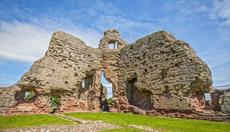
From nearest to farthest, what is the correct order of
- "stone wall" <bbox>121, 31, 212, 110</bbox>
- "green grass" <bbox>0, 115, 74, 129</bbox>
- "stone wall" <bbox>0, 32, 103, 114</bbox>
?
1. "green grass" <bbox>0, 115, 74, 129</bbox>
2. "stone wall" <bbox>121, 31, 212, 110</bbox>
3. "stone wall" <bbox>0, 32, 103, 114</bbox>

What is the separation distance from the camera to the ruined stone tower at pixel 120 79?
1430 cm

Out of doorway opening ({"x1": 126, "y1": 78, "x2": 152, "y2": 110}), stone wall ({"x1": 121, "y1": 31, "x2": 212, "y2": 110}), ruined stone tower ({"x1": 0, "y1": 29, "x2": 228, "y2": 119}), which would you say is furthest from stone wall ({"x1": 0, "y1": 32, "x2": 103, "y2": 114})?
stone wall ({"x1": 121, "y1": 31, "x2": 212, "y2": 110})

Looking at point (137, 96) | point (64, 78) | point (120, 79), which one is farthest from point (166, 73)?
point (64, 78)

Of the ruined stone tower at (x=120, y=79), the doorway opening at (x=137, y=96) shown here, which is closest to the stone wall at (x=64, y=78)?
the ruined stone tower at (x=120, y=79)

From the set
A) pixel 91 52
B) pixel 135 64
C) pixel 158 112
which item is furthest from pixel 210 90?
pixel 91 52

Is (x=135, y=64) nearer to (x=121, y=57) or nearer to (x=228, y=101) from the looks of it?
(x=121, y=57)

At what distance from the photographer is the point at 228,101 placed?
12.0 meters

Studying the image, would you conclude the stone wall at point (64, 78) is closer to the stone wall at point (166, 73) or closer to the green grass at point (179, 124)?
the stone wall at point (166, 73)

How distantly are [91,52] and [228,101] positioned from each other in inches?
482

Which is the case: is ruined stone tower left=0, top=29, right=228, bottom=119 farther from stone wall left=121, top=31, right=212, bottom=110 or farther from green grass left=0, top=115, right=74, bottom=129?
green grass left=0, top=115, right=74, bottom=129

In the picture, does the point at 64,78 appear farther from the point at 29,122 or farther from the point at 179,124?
the point at 179,124

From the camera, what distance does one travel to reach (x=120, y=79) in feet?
66.7

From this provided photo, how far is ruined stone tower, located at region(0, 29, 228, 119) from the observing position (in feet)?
46.9

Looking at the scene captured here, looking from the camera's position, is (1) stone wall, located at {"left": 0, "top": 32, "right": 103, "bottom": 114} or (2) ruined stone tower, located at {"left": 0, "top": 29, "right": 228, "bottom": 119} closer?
(2) ruined stone tower, located at {"left": 0, "top": 29, "right": 228, "bottom": 119}
